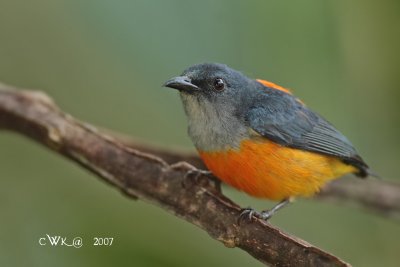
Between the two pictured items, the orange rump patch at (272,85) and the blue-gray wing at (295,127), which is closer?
the blue-gray wing at (295,127)

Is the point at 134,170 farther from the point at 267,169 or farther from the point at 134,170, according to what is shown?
the point at 267,169

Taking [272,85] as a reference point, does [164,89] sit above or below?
below

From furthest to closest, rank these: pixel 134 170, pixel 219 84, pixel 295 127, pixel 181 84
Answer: pixel 295 127 < pixel 219 84 < pixel 134 170 < pixel 181 84

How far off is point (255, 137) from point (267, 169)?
240mm

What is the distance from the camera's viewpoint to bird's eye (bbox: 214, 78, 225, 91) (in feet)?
14.3

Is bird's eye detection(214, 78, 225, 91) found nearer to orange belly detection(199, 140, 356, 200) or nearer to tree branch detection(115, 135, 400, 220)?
orange belly detection(199, 140, 356, 200)

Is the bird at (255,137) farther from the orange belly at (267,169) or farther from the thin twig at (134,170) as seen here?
the thin twig at (134,170)

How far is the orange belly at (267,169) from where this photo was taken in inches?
165

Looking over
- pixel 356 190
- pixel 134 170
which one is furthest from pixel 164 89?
pixel 356 190

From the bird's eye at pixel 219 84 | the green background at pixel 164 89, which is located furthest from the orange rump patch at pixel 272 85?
the bird's eye at pixel 219 84

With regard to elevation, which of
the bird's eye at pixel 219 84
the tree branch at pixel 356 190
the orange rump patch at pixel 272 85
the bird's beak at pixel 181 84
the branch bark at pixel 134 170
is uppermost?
the orange rump patch at pixel 272 85

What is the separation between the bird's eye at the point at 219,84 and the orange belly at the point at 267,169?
0.44 metres

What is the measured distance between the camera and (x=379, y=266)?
4637 millimetres

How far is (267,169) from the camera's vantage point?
424 cm
